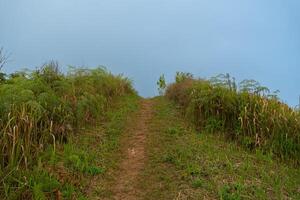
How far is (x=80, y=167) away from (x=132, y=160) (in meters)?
1.78

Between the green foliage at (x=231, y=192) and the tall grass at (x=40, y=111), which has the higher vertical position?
the tall grass at (x=40, y=111)

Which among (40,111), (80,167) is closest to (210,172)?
(80,167)

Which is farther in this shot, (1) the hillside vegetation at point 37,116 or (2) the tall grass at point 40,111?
(2) the tall grass at point 40,111

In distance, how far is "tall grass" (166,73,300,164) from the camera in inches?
485

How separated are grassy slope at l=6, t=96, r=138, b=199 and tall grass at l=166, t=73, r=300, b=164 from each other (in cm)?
275

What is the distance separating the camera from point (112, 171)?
427 inches

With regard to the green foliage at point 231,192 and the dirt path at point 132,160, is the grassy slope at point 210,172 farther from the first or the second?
the dirt path at point 132,160

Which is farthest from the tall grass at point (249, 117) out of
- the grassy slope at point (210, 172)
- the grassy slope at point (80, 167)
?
the grassy slope at point (80, 167)

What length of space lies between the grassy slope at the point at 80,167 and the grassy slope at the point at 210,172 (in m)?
0.95

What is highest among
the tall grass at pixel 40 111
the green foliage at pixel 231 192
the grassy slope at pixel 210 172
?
the tall grass at pixel 40 111

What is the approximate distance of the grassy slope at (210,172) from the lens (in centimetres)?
928

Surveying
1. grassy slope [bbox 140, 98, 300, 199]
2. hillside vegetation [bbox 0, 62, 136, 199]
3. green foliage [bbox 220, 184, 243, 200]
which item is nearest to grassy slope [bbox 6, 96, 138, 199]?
hillside vegetation [bbox 0, 62, 136, 199]

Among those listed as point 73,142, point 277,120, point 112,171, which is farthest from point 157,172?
point 277,120

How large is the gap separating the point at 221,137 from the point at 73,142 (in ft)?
13.5
